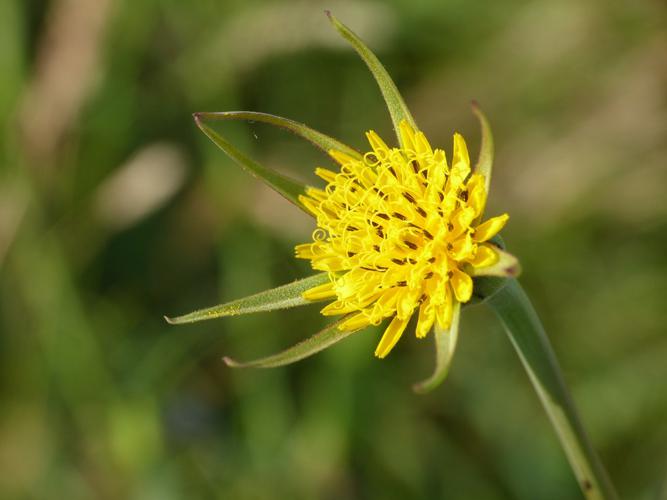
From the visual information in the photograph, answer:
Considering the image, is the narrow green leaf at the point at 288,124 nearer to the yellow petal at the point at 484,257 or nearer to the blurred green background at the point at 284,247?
the yellow petal at the point at 484,257

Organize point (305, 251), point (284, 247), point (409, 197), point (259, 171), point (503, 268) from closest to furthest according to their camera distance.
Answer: point (503, 268) → point (259, 171) → point (409, 197) → point (305, 251) → point (284, 247)

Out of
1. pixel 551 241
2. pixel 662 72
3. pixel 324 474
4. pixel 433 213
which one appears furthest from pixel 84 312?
pixel 662 72

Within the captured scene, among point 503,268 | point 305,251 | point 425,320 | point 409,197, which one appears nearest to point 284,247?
point 305,251

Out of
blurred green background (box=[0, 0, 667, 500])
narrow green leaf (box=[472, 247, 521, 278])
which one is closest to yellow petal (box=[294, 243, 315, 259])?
narrow green leaf (box=[472, 247, 521, 278])

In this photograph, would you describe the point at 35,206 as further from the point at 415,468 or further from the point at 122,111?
the point at 415,468

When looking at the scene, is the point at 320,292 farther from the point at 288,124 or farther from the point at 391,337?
the point at 288,124
